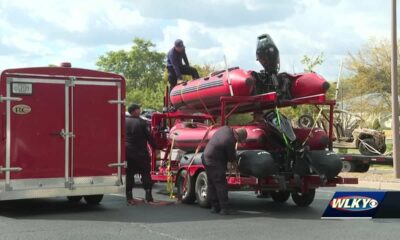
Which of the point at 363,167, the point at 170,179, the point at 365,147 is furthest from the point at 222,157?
the point at 365,147

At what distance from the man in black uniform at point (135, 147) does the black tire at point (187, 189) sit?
72 centimetres

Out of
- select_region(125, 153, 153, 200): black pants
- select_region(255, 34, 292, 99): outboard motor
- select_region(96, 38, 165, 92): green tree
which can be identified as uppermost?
select_region(96, 38, 165, 92): green tree

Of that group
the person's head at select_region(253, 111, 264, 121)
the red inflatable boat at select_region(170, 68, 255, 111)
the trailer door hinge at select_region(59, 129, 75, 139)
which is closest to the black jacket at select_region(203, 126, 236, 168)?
the red inflatable boat at select_region(170, 68, 255, 111)

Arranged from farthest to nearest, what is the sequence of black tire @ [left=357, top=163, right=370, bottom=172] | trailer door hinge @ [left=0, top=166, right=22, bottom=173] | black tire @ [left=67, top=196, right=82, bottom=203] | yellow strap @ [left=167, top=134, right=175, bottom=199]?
black tire @ [left=357, top=163, right=370, bottom=172], yellow strap @ [left=167, top=134, right=175, bottom=199], black tire @ [left=67, top=196, right=82, bottom=203], trailer door hinge @ [left=0, top=166, right=22, bottom=173]

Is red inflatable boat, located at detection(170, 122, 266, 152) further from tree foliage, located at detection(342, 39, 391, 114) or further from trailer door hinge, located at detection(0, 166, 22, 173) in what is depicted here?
tree foliage, located at detection(342, 39, 391, 114)

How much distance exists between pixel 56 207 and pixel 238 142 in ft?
11.9

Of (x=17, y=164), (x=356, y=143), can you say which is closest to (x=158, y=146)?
(x=17, y=164)

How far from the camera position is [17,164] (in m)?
9.79

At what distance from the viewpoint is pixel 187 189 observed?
38.4ft

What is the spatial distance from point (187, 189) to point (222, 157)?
5.78 feet

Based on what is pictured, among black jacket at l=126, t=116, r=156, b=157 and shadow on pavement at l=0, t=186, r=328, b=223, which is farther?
black jacket at l=126, t=116, r=156, b=157

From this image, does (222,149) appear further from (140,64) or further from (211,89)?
(140,64)

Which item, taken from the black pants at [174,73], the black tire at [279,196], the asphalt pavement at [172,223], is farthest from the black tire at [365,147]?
the asphalt pavement at [172,223]

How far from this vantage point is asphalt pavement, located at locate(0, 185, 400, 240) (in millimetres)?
8281
